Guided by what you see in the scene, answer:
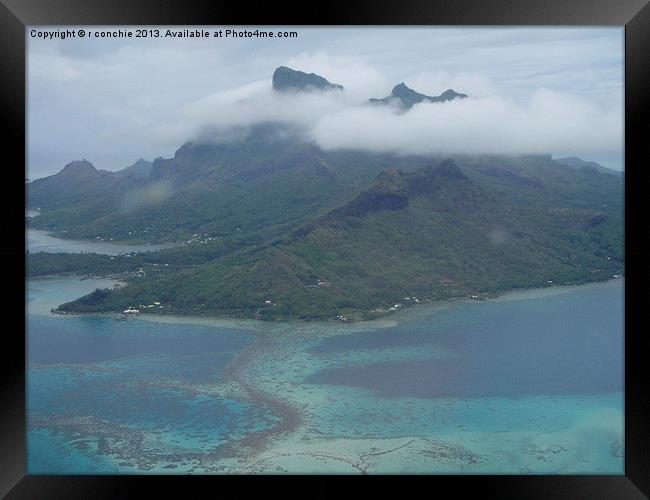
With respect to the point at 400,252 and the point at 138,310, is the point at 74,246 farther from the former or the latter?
the point at 400,252

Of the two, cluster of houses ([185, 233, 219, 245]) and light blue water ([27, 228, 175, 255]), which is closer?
light blue water ([27, 228, 175, 255])

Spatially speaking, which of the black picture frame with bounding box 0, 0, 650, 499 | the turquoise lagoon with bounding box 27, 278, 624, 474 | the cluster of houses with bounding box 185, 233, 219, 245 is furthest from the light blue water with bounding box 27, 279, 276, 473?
the black picture frame with bounding box 0, 0, 650, 499

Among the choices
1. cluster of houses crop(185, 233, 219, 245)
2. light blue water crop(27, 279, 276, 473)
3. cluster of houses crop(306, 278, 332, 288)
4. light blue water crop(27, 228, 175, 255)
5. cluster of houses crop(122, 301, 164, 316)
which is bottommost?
light blue water crop(27, 279, 276, 473)

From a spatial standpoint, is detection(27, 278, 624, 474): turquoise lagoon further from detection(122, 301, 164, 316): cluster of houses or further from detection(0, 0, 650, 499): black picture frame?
detection(0, 0, 650, 499): black picture frame

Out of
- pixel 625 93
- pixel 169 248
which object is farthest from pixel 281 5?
pixel 169 248

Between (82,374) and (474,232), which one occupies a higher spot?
(474,232)

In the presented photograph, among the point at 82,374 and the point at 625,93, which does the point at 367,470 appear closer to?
the point at 625,93

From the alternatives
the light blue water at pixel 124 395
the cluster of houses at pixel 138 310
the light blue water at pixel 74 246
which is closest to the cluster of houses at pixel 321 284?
the light blue water at pixel 124 395

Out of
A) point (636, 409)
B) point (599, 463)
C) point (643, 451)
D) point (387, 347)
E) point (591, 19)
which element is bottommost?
point (599, 463)
